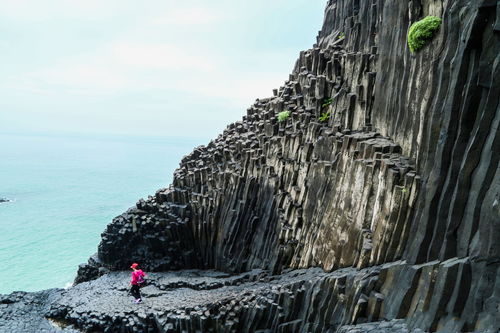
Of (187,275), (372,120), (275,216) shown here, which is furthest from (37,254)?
(372,120)

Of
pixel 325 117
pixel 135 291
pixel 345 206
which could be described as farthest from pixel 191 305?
pixel 325 117

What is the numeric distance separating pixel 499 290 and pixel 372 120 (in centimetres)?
836

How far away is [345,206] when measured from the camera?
1290 cm

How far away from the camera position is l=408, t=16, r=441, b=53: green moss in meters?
10.7

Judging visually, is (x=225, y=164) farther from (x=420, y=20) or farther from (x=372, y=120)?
(x=420, y=20)

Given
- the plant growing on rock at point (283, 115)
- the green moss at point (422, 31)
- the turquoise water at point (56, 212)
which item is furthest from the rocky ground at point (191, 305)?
the turquoise water at point (56, 212)

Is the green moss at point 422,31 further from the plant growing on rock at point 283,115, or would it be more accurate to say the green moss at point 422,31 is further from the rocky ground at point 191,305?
the plant growing on rock at point 283,115

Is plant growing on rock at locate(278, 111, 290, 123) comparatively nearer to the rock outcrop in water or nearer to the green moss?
the rock outcrop in water

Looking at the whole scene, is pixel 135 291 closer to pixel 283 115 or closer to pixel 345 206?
pixel 283 115

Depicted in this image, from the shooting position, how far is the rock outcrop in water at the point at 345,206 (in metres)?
7.65

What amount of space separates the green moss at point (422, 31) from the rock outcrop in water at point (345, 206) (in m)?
0.29

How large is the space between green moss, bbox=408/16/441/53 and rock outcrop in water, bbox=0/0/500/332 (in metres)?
0.29

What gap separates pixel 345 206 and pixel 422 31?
5589mm

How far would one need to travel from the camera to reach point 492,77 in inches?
289
